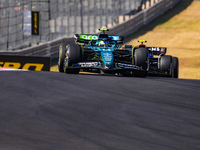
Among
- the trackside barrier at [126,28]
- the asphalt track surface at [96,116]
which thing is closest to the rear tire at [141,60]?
the asphalt track surface at [96,116]

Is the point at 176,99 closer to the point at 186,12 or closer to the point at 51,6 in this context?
the point at 51,6

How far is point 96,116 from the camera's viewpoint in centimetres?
556

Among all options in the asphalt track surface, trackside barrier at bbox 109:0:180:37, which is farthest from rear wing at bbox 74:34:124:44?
trackside barrier at bbox 109:0:180:37

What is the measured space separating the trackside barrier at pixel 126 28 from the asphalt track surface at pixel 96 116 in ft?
56.7

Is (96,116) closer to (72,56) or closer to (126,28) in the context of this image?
(72,56)

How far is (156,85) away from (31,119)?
14.0 ft

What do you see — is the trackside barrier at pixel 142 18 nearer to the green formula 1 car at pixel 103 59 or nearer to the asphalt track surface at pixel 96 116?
the green formula 1 car at pixel 103 59

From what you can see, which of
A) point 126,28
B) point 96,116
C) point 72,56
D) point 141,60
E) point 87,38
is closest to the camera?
point 96,116

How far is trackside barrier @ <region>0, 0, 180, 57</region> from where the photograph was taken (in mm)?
25906

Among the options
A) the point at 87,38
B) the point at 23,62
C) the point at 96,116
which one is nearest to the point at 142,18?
the point at 23,62

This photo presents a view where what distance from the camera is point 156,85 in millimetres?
8938

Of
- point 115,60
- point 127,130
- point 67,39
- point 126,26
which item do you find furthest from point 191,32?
point 127,130

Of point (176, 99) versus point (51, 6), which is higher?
point (51, 6)

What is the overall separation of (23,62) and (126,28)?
16.0m
